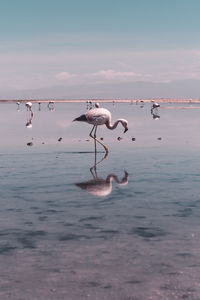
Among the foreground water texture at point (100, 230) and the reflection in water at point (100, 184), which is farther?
the reflection in water at point (100, 184)

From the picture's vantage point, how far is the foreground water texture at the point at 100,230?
5.54 m

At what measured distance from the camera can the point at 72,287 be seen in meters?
5.48

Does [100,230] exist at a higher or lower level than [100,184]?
lower

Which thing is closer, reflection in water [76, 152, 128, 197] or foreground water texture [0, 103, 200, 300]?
foreground water texture [0, 103, 200, 300]

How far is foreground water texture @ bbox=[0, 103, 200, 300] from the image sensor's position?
5.54m

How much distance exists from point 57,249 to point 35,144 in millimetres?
16251

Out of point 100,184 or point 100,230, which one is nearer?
Answer: point 100,230

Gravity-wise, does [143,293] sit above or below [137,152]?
below

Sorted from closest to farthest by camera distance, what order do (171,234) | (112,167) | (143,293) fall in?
(143,293) < (171,234) < (112,167)

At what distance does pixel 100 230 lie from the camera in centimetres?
779

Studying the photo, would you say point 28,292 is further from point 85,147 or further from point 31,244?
point 85,147

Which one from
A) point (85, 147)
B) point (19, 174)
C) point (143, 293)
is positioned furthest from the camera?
point (85, 147)

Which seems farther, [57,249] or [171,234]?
[171,234]

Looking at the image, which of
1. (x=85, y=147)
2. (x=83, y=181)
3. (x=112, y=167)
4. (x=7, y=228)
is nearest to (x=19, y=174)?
(x=83, y=181)
